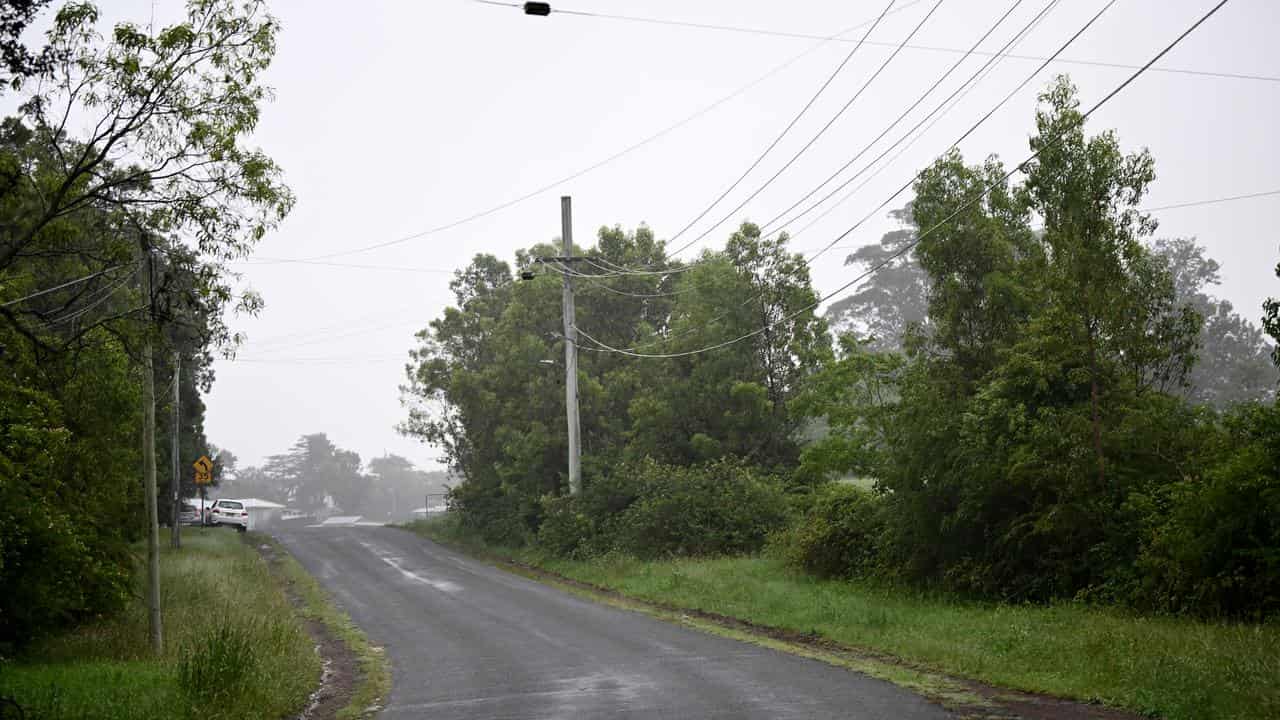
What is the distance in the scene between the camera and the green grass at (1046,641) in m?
9.59

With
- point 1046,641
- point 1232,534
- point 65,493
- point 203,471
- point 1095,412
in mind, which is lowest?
point 1046,641

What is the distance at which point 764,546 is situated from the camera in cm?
2695

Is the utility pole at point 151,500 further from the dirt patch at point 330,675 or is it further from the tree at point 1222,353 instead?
the tree at point 1222,353

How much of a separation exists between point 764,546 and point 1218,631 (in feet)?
51.6

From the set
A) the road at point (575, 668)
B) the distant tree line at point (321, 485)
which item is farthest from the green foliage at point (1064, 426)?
the distant tree line at point (321, 485)

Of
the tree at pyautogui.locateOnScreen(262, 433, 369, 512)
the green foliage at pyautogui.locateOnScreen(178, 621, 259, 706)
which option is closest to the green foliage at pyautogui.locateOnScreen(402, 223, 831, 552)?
the green foliage at pyautogui.locateOnScreen(178, 621, 259, 706)

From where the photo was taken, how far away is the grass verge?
1247cm

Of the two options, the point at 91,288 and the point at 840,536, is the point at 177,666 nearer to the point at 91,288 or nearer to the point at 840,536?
the point at 91,288

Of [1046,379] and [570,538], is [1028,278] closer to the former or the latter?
[1046,379]

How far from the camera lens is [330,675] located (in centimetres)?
1485

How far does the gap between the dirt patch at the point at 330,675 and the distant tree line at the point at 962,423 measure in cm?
1006

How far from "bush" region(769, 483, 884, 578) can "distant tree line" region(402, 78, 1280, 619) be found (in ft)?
0.20

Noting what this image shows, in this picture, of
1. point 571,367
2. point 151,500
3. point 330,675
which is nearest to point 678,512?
point 571,367

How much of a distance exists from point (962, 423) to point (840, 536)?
203 inches
